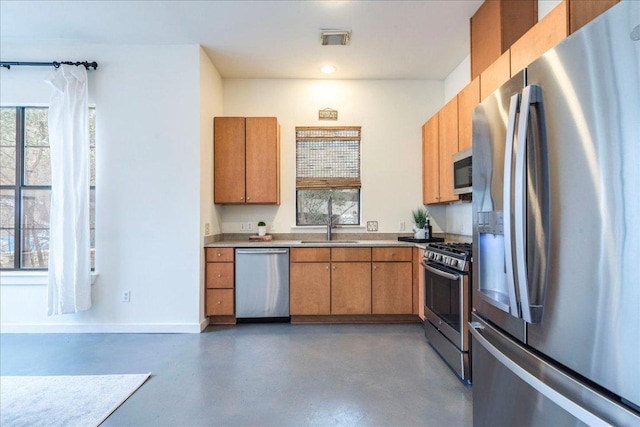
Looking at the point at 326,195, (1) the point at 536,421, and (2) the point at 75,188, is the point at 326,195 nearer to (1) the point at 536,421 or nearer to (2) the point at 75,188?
(2) the point at 75,188

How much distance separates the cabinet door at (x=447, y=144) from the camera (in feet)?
10.4

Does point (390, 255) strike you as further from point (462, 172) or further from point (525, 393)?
point (525, 393)

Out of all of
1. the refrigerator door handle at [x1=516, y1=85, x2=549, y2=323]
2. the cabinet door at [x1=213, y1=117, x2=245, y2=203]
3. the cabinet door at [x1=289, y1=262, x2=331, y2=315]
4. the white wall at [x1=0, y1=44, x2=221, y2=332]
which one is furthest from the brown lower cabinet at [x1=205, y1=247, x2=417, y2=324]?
the refrigerator door handle at [x1=516, y1=85, x2=549, y2=323]

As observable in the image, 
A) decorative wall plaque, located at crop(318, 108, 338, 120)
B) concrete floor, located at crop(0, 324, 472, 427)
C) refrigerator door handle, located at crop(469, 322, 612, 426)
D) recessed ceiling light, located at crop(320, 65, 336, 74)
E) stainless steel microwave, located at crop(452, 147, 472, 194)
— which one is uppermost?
recessed ceiling light, located at crop(320, 65, 336, 74)

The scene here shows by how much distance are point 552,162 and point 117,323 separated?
13.0 ft

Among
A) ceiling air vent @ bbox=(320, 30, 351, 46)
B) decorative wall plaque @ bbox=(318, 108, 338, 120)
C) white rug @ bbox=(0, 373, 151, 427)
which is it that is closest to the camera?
white rug @ bbox=(0, 373, 151, 427)

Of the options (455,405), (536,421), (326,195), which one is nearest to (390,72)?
(326,195)

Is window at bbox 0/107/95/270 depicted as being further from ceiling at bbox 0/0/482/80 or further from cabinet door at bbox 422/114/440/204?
cabinet door at bbox 422/114/440/204

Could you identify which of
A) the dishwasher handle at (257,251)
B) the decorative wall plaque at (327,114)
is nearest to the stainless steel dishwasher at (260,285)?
the dishwasher handle at (257,251)

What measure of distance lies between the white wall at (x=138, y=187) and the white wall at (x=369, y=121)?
96 centimetres

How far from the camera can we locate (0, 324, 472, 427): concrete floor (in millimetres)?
1976

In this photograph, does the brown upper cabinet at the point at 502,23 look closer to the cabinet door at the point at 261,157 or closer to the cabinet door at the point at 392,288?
the cabinet door at the point at 392,288

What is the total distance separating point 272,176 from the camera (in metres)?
3.91

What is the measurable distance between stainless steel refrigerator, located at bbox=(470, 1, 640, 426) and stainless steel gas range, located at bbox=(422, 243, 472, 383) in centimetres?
109
